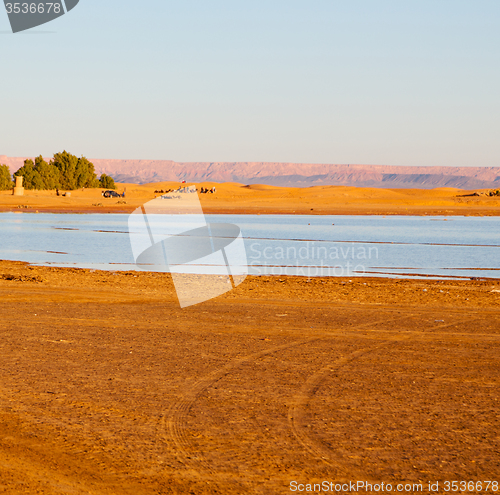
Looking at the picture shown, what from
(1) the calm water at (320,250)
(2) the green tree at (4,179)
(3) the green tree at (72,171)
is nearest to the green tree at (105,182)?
(3) the green tree at (72,171)

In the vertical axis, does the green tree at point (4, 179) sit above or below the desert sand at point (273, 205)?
above

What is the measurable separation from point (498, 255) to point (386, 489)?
25.3 metres

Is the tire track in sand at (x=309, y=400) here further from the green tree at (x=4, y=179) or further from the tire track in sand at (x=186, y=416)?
the green tree at (x=4, y=179)

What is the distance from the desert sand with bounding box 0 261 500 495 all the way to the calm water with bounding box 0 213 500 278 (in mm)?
9294

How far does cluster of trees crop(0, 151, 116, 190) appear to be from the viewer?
99812 mm

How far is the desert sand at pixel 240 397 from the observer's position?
5188 millimetres

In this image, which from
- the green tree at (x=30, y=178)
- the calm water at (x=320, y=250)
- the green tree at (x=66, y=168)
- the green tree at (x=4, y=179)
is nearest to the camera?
the calm water at (x=320, y=250)

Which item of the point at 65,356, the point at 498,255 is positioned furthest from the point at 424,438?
the point at 498,255

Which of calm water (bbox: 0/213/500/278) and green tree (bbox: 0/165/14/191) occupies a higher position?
green tree (bbox: 0/165/14/191)

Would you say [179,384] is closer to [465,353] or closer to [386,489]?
[386,489]

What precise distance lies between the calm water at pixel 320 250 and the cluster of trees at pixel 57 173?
59.5m

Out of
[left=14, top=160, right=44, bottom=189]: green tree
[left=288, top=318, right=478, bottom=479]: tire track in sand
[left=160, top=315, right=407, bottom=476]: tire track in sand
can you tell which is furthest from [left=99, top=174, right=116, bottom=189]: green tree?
[left=160, top=315, right=407, bottom=476]: tire track in sand

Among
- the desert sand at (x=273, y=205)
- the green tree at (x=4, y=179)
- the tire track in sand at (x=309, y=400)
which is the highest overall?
the green tree at (x=4, y=179)

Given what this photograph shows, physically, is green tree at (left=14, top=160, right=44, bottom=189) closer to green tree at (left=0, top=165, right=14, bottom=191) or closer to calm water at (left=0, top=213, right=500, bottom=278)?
green tree at (left=0, top=165, right=14, bottom=191)
